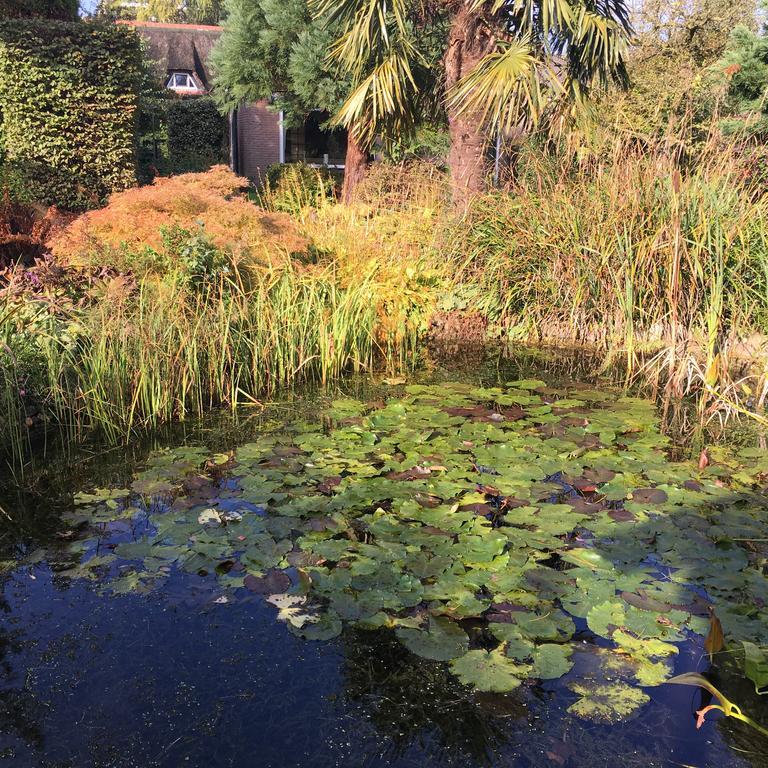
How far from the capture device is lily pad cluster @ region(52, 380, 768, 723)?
8.00 ft

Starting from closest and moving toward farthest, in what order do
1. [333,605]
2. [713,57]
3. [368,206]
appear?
1. [333,605]
2. [368,206]
3. [713,57]

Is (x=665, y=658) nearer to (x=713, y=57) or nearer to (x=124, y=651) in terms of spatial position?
(x=124, y=651)

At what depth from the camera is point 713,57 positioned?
1562 cm

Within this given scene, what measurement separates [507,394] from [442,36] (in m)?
11.5

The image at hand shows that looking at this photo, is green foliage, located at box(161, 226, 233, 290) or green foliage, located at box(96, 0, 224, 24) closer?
green foliage, located at box(161, 226, 233, 290)

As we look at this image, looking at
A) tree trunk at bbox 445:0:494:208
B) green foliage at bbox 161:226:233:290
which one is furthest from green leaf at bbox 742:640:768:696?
tree trunk at bbox 445:0:494:208

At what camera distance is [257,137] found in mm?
23234

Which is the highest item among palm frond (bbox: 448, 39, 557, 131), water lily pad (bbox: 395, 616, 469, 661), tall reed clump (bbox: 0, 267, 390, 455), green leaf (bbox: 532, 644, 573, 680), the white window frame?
the white window frame

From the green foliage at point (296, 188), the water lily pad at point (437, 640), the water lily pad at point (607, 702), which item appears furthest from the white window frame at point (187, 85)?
the water lily pad at point (607, 702)

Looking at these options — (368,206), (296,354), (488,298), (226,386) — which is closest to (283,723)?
(226,386)

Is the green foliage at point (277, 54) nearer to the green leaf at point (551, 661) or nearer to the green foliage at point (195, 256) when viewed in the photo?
the green foliage at point (195, 256)

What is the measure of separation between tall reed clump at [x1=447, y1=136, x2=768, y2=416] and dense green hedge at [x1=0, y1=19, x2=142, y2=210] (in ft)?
19.1

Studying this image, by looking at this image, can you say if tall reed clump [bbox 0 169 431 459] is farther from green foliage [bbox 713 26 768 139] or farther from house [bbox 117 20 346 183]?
house [bbox 117 20 346 183]

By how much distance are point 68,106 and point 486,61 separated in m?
5.94
